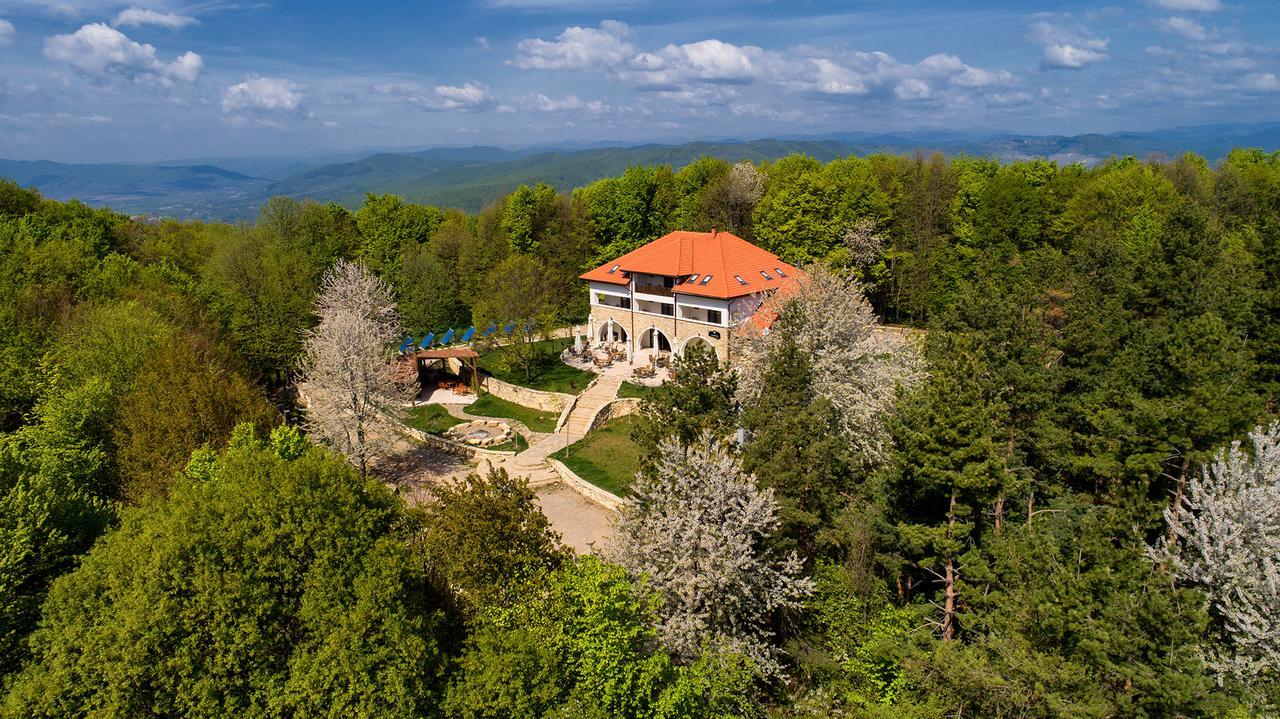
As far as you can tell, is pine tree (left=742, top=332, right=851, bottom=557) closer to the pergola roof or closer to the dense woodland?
the dense woodland

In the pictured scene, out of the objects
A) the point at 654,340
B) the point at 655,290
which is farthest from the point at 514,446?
the point at 655,290

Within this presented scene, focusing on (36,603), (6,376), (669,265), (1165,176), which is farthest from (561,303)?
(1165,176)

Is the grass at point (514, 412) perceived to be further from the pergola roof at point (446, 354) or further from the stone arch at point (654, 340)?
the stone arch at point (654, 340)

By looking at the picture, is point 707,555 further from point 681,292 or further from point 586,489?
point 681,292

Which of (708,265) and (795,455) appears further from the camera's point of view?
(708,265)

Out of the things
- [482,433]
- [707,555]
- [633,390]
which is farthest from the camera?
[633,390]
